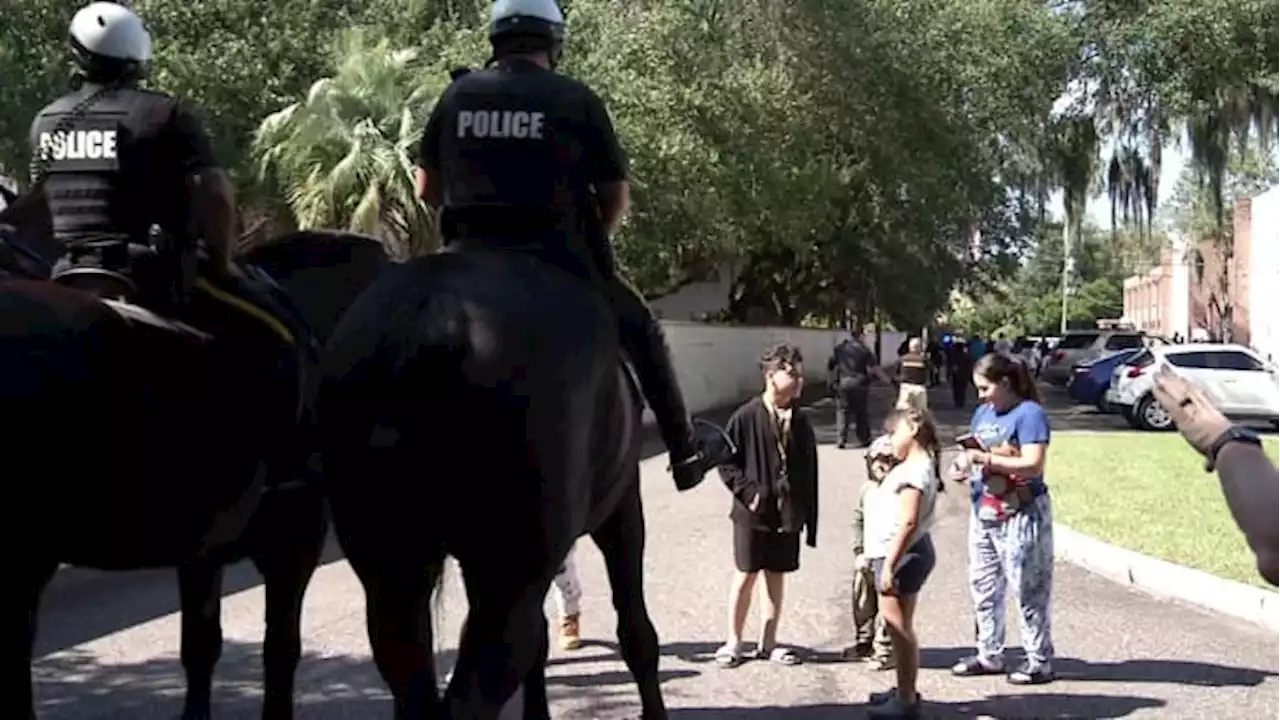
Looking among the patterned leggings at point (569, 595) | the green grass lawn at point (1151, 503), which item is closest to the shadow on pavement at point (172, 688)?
the patterned leggings at point (569, 595)

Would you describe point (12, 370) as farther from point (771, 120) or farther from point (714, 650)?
point (771, 120)

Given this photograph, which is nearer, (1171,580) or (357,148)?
(1171,580)

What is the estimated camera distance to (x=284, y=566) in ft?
18.8

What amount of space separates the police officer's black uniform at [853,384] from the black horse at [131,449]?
60.9 ft

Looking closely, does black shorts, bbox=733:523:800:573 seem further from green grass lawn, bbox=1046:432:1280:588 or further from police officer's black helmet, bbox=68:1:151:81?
police officer's black helmet, bbox=68:1:151:81

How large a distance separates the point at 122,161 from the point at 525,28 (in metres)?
1.34

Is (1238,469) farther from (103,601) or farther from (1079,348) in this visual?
(1079,348)

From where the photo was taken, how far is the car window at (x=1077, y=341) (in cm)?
4606

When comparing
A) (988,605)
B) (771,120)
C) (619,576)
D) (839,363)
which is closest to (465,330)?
(619,576)

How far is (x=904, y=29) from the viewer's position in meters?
29.2

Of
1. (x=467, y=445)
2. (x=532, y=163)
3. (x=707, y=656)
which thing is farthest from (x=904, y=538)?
(x=467, y=445)

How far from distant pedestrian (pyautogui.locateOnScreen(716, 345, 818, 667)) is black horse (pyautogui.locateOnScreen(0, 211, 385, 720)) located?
11.7 feet

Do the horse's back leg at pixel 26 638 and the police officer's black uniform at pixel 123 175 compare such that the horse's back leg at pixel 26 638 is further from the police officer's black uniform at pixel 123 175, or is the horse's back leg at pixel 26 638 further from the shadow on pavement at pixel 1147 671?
the shadow on pavement at pixel 1147 671

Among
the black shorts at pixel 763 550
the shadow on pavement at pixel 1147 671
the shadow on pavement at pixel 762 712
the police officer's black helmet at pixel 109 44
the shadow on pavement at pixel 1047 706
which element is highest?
the police officer's black helmet at pixel 109 44
